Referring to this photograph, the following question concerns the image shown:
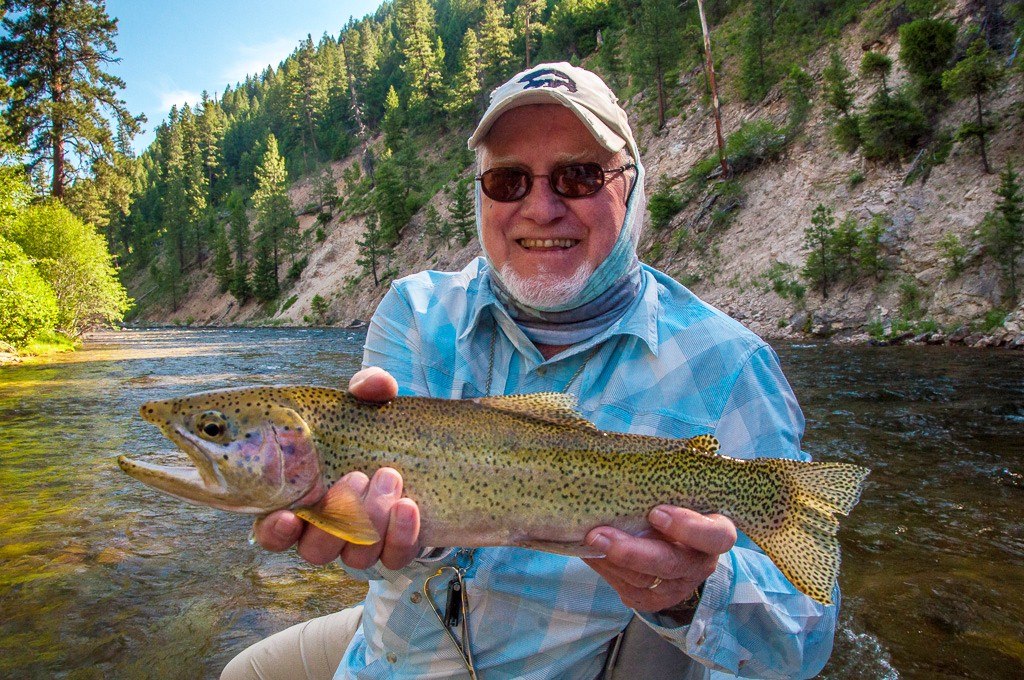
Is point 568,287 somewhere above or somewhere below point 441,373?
above

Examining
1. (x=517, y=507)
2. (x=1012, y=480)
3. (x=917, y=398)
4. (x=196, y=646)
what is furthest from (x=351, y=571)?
(x=917, y=398)

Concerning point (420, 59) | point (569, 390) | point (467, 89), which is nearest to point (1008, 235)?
point (569, 390)

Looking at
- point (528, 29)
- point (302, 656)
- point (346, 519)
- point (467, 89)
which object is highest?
point (528, 29)

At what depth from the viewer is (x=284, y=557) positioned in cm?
648

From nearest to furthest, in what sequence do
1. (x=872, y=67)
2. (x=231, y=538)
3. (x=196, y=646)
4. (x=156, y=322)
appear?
1. (x=196, y=646)
2. (x=231, y=538)
3. (x=872, y=67)
4. (x=156, y=322)

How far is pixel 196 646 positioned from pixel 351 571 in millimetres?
3070

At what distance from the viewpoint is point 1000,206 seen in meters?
18.9

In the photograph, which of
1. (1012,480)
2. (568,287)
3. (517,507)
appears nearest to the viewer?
(517,507)

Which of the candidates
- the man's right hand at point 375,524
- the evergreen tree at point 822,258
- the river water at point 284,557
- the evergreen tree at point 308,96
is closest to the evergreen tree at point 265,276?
the evergreen tree at point 308,96

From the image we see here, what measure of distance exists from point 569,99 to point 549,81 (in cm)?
21

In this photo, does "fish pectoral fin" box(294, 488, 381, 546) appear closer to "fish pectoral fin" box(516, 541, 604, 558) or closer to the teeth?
"fish pectoral fin" box(516, 541, 604, 558)

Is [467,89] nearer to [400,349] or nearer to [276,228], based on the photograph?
[276,228]

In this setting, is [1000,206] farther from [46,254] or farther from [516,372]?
[46,254]

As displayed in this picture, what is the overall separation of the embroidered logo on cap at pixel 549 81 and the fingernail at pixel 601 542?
183 centimetres
